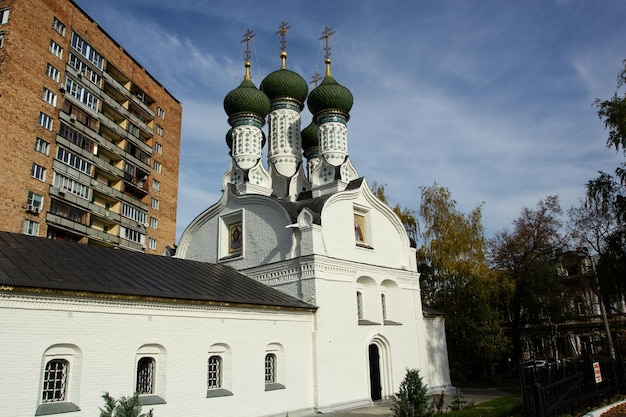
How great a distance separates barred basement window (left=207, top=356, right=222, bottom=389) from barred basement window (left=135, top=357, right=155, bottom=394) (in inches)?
60.4

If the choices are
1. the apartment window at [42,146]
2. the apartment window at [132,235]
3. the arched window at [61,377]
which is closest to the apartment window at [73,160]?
the apartment window at [42,146]

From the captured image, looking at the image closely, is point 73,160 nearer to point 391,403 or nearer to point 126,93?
point 126,93

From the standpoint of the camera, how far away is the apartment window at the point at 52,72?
25609 mm

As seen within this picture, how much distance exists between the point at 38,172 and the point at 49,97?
3988mm

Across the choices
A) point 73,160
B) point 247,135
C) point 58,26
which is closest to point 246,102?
point 247,135

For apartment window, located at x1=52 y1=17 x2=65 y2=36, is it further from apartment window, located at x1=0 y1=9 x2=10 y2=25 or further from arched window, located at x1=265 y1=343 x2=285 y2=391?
arched window, located at x1=265 y1=343 x2=285 y2=391

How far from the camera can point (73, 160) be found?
26906 millimetres

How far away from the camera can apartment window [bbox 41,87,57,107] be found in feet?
83.0

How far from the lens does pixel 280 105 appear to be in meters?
19.9

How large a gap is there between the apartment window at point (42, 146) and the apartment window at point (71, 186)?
1166 mm

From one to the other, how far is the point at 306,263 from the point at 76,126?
18735mm

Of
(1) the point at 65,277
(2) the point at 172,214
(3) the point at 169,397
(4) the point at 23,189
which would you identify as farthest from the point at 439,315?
(2) the point at 172,214

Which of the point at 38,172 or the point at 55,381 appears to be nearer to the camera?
the point at 55,381

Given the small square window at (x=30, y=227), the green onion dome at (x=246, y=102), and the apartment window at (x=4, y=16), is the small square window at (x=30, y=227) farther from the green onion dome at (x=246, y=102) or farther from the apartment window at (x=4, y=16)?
the green onion dome at (x=246, y=102)
